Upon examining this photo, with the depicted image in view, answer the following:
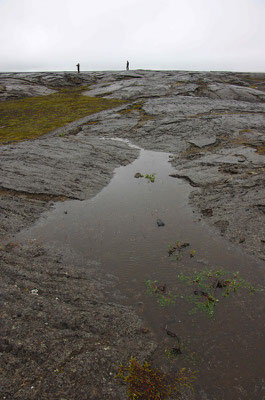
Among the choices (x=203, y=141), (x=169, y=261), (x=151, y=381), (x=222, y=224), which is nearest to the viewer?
(x=151, y=381)

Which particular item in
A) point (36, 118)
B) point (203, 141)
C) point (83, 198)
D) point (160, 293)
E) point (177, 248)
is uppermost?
point (36, 118)

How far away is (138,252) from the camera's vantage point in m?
10.2

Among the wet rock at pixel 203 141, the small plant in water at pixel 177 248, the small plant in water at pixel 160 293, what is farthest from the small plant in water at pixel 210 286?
the wet rock at pixel 203 141

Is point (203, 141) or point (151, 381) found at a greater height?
point (203, 141)

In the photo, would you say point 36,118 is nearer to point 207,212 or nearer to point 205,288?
point 207,212

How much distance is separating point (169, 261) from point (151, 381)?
4.63m

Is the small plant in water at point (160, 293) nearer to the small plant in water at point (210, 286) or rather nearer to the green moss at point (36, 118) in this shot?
the small plant in water at point (210, 286)

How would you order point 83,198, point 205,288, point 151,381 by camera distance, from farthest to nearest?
point 83,198, point 205,288, point 151,381

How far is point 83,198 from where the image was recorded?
15367mm

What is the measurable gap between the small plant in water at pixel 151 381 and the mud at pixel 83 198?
248mm

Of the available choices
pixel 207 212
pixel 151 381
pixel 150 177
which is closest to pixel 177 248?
pixel 207 212

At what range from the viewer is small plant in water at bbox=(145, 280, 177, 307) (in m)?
7.81

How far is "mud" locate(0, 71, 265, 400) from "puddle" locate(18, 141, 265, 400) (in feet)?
1.88

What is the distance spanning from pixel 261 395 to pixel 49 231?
10.4m
